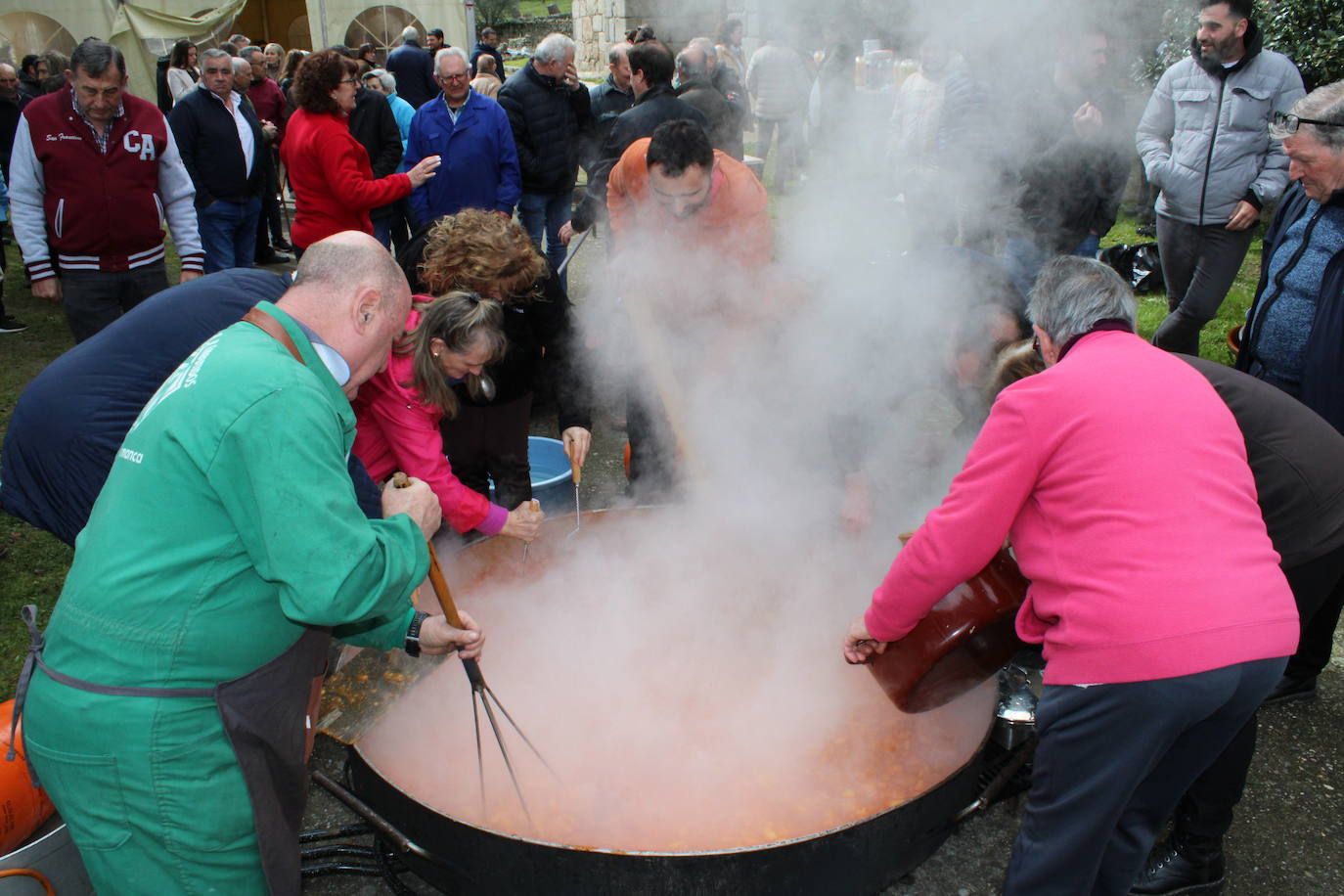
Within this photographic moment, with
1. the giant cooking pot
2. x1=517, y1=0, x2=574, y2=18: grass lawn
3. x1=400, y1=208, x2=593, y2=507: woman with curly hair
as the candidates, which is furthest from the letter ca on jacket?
x1=517, y1=0, x2=574, y2=18: grass lawn

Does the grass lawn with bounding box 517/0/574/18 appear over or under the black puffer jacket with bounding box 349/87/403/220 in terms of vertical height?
over

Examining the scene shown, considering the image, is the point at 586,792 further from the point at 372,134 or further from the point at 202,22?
the point at 202,22

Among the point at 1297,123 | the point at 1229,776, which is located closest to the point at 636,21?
the point at 1297,123

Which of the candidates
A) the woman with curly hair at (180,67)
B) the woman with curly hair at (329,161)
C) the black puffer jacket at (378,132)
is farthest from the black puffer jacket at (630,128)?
the woman with curly hair at (180,67)

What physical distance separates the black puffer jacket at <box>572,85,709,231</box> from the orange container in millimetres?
3821

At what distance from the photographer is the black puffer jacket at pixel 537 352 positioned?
3180mm

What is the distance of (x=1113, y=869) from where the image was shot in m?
2.12

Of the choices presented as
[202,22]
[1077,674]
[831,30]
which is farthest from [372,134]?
[202,22]

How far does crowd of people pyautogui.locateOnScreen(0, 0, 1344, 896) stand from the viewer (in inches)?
59.9

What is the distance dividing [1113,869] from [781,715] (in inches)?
41.2

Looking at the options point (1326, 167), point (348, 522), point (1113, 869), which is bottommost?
point (1113, 869)

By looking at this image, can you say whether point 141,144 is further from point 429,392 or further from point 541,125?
point 429,392

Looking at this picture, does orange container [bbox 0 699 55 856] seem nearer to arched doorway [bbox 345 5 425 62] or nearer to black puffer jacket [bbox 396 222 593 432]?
black puffer jacket [bbox 396 222 593 432]

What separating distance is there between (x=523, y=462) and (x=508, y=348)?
519mm
